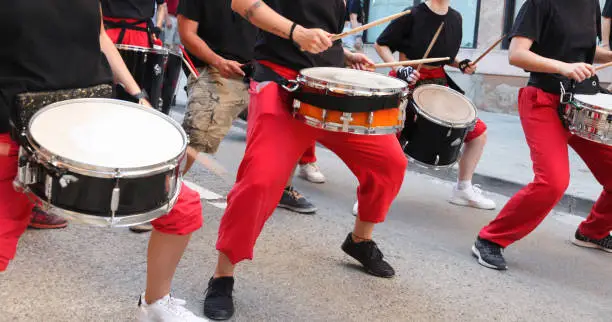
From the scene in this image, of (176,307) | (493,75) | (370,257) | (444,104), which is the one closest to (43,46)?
(176,307)

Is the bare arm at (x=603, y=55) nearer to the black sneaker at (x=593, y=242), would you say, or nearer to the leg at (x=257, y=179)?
the black sneaker at (x=593, y=242)

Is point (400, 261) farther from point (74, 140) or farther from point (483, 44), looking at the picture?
point (483, 44)

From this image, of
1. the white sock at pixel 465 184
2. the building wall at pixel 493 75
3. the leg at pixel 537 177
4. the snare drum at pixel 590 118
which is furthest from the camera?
the building wall at pixel 493 75

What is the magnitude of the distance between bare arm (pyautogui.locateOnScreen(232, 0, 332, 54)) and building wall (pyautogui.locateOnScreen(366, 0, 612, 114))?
9066mm

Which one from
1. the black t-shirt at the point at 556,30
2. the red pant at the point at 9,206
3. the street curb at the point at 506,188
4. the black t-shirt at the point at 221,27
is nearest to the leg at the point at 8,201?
the red pant at the point at 9,206

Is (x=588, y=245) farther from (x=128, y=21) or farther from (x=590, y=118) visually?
(x=128, y=21)

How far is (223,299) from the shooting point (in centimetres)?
328

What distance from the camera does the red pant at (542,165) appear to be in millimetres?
4133

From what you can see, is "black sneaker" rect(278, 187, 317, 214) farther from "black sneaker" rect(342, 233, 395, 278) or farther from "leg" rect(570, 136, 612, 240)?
"leg" rect(570, 136, 612, 240)

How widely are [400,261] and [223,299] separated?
4.62 ft

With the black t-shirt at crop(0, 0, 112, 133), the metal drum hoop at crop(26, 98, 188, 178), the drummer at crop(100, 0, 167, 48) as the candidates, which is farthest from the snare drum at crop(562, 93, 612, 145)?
the drummer at crop(100, 0, 167, 48)

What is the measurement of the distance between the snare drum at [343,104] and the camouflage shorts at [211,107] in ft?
4.98

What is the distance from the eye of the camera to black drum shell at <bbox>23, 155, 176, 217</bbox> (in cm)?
212

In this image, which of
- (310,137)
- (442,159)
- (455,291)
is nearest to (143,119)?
(310,137)
